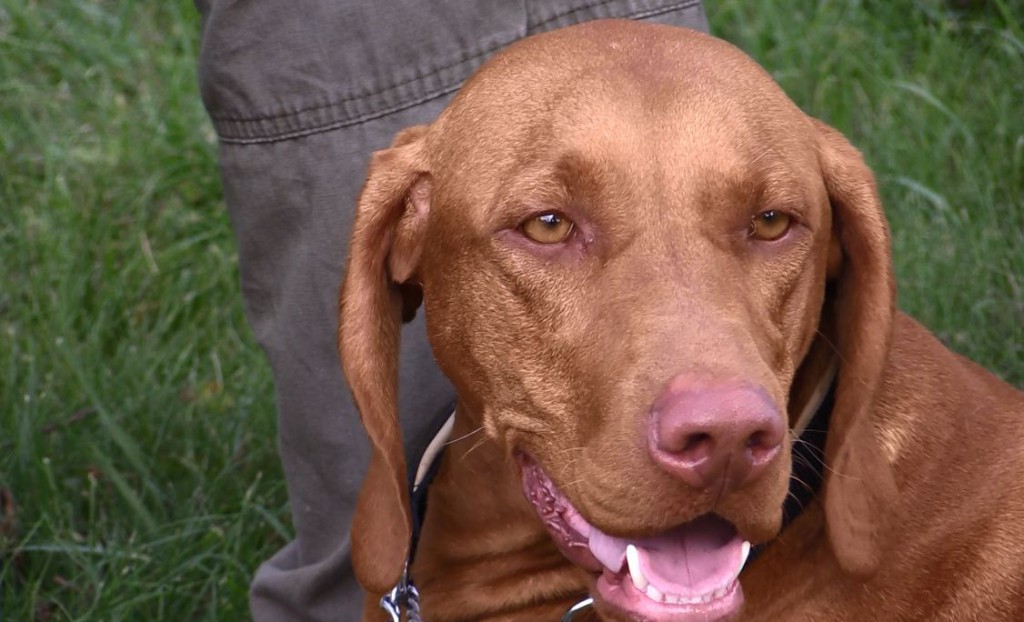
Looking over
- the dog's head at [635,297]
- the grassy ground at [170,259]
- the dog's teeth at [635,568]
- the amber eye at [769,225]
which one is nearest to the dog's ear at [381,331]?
the dog's head at [635,297]

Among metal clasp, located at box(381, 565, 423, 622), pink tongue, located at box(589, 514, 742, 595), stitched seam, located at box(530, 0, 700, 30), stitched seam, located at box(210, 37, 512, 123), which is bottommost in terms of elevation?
metal clasp, located at box(381, 565, 423, 622)

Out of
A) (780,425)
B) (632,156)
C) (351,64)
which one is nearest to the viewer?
(780,425)

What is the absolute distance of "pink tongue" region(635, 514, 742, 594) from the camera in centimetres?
293

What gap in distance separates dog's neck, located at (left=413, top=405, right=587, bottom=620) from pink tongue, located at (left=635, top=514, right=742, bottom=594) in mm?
422

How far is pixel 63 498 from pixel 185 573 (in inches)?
18.3

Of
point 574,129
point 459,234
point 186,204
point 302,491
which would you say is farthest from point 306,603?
point 186,204

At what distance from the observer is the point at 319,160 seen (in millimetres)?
3875

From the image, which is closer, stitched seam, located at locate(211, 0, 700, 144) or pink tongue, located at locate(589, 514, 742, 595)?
pink tongue, located at locate(589, 514, 742, 595)

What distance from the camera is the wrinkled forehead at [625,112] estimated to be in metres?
3.07

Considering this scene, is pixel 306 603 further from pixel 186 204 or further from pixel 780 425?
pixel 186 204

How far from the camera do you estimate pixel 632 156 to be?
3.05 m

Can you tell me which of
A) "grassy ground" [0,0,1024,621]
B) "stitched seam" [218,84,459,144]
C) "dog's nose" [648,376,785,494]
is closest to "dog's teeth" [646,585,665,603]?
"dog's nose" [648,376,785,494]

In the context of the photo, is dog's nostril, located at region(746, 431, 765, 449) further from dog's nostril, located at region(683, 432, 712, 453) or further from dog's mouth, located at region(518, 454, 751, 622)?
dog's mouth, located at region(518, 454, 751, 622)

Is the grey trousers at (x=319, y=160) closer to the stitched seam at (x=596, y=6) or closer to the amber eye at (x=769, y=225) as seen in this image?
the stitched seam at (x=596, y=6)
